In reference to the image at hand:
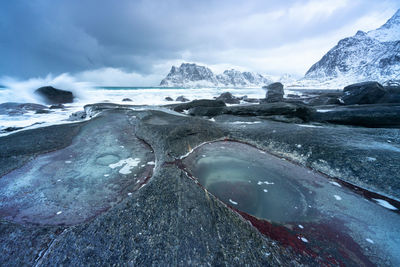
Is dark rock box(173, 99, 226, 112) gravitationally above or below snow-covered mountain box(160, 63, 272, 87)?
below

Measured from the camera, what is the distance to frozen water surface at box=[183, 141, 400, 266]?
1849 millimetres

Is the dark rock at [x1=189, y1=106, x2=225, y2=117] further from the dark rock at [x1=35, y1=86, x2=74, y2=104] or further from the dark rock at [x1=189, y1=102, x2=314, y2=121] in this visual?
the dark rock at [x1=35, y1=86, x2=74, y2=104]

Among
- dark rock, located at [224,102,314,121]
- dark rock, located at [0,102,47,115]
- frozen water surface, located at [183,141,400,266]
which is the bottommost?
frozen water surface, located at [183,141,400,266]

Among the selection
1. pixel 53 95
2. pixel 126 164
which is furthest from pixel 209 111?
pixel 53 95

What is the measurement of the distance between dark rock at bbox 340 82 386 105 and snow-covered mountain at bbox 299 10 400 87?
88261mm

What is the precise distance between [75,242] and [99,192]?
1.16 m

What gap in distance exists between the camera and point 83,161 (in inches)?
150

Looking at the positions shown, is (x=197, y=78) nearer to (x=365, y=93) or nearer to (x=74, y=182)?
(x=365, y=93)

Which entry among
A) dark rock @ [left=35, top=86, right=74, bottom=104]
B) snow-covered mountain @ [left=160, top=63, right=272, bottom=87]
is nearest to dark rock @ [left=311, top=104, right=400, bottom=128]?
dark rock @ [left=35, top=86, right=74, bottom=104]

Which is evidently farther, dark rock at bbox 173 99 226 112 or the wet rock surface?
dark rock at bbox 173 99 226 112

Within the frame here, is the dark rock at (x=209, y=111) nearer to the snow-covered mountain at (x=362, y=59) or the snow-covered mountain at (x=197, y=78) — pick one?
the snow-covered mountain at (x=362, y=59)

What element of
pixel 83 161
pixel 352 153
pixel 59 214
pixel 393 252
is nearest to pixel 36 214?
pixel 59 214

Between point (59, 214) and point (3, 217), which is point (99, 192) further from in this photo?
point (3, 217)

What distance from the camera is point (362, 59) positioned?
9450 cm
